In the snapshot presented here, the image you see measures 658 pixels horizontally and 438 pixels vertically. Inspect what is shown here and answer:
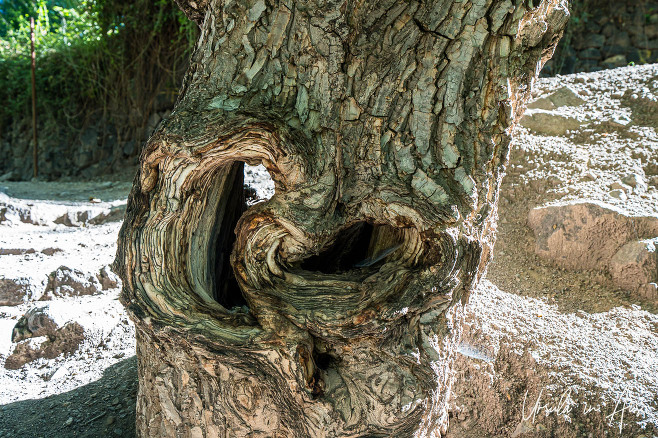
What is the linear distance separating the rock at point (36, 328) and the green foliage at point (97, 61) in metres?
5.20

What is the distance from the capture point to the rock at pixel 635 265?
2688mm

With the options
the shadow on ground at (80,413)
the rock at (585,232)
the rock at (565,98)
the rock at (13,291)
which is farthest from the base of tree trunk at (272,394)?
the rock at (565,98)

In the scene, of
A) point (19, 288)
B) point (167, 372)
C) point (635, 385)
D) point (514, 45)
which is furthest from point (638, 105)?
point (19, 288)

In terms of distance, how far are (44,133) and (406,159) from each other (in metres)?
8.79

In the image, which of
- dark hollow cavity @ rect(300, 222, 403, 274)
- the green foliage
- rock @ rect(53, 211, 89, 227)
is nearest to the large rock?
dark hollow cavity @ rect(300, 222, 403, 274)

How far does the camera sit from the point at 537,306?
2701mm

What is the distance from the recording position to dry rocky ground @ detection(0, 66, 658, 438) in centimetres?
227

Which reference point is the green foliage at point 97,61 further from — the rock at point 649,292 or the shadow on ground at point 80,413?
the rock at point 649,292

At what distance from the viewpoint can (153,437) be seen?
1926 millimetres

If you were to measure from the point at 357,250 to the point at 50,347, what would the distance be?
5.85 ft

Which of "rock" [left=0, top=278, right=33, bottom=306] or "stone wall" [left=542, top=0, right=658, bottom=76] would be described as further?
"stone wall" [left=542, top=0, right=658, bottom=76]

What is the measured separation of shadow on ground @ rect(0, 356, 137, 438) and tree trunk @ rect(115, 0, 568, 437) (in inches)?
27.5

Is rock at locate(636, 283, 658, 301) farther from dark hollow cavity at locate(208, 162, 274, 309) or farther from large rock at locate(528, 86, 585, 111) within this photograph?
dark hollow cavity at locate(208, 162, 274, 309)

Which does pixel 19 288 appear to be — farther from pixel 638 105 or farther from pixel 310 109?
pixel 638 105
